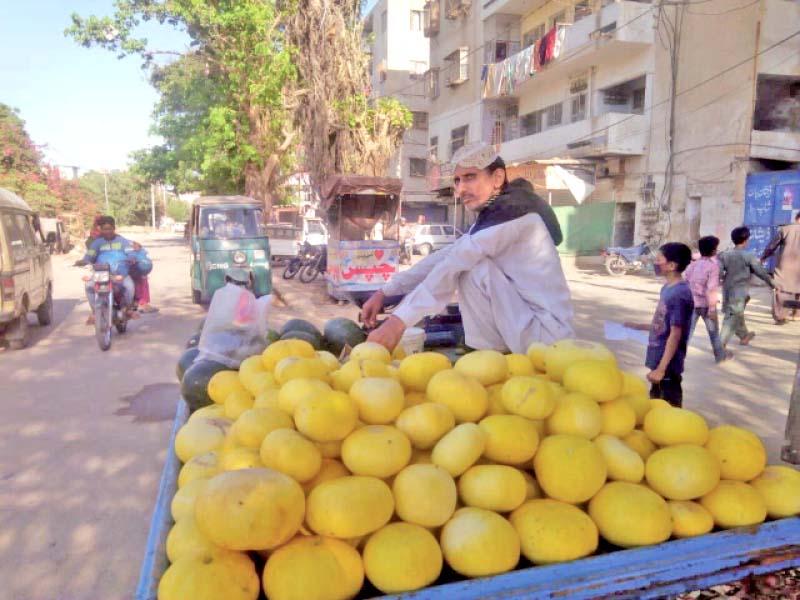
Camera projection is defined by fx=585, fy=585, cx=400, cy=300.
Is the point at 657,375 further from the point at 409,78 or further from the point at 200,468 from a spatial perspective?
the point at 409,78

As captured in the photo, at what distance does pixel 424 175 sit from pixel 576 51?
1611 centimetres

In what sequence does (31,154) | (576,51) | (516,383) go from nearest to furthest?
(516,383) < (576,51) < (31,154)

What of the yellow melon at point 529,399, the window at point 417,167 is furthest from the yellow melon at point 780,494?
the window at point 417,167

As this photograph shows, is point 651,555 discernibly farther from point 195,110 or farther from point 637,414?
point 195,110

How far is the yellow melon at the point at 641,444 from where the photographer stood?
1619 millimetres

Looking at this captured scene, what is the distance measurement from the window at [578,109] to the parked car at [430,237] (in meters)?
6.45

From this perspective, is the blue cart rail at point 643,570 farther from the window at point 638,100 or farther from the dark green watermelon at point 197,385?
the window at point 638,100

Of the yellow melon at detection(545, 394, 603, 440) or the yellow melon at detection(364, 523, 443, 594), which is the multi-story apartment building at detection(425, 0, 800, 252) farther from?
the yellow melon at detection(364, 523, 443, 594)

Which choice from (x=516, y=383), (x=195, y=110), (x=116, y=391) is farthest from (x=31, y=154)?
(x=516, y=383)

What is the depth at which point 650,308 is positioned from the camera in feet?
35.1

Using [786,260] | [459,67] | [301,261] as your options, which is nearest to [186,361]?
[786,260]

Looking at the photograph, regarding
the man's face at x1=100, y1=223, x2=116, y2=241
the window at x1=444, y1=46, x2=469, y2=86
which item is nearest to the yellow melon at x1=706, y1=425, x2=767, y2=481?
the man's face at x1=100, y1=223, x2=116, y2=241

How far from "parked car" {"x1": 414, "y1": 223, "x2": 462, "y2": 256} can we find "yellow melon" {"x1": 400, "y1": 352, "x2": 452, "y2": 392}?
22.5 meters

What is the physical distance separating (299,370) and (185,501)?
0.48 m
